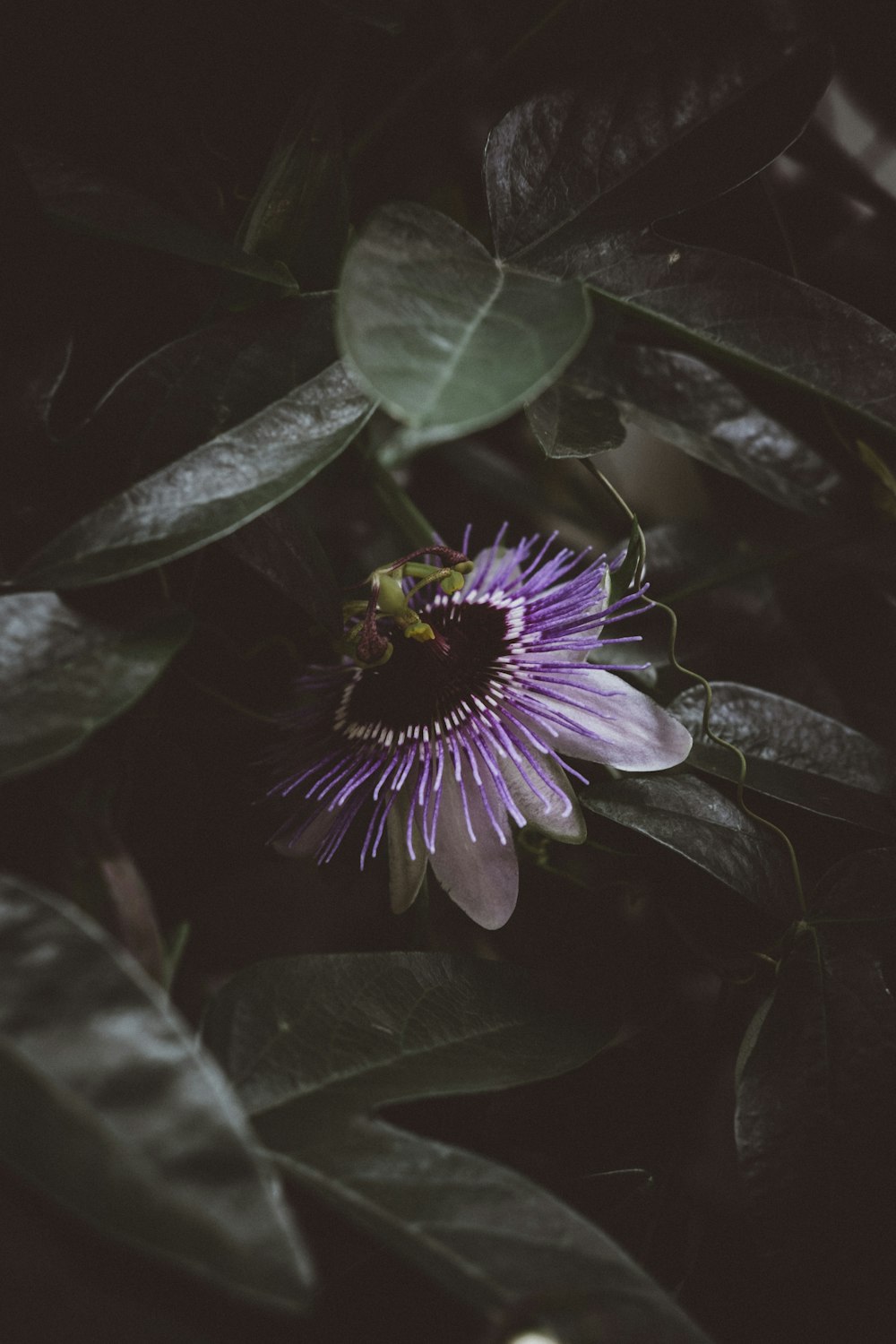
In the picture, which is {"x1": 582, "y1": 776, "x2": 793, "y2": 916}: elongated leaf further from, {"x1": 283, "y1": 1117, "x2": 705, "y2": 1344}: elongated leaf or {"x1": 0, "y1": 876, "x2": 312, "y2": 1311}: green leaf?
{"x1": 0, "y1": 876, "x2": 312, "y2": 1311}: green leaf

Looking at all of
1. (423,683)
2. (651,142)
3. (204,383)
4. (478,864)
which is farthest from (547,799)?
(651,142)

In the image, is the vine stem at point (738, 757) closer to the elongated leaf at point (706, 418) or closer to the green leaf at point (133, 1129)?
the elongated leaf at point (706, 418)

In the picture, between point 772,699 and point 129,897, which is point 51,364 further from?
point 772,699

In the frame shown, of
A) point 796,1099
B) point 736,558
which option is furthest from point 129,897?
point 736,558

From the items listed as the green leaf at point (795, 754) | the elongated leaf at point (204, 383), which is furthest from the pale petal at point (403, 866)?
the elongated leaf at point (204, 383)

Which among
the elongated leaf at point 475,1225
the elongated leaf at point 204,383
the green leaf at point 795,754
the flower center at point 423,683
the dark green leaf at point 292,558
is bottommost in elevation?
the green leaf at point 795,754

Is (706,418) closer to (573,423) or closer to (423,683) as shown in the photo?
(573,423)

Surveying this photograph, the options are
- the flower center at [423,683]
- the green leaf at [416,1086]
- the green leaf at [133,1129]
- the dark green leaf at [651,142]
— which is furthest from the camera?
the flower center at [423,683]
